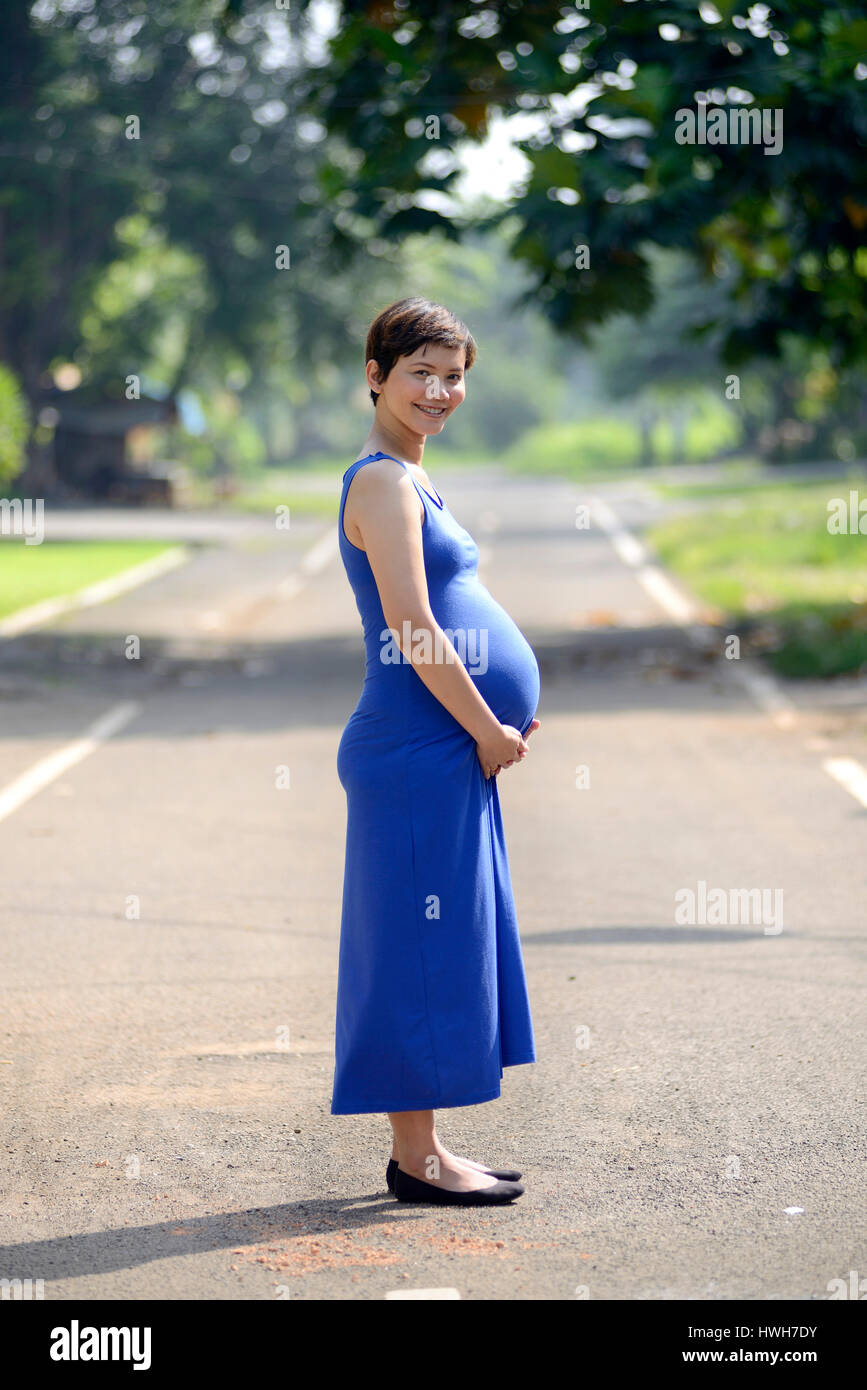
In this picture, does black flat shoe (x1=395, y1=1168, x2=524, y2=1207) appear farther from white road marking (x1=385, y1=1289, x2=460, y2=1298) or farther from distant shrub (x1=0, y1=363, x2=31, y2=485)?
distant shrub (x1=0, y1=363, x2=31, y2=485)

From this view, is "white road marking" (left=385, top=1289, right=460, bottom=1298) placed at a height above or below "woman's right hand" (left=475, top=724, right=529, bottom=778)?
below

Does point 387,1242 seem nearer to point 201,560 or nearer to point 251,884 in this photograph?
point 251,884

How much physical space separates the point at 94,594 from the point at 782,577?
7847mm

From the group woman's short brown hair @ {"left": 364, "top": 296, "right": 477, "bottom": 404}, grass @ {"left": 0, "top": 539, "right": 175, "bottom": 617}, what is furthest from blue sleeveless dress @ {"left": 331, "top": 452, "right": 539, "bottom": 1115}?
grass @ {"left": 0, "top": 539, "right": 175, "bottom": 617}

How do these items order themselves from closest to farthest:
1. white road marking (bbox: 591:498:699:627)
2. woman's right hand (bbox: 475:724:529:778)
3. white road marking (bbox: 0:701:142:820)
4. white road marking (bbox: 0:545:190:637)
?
woman's right hand (bbox: 475:724:529:778), white road marking (bbox: 0:701:142:820), white road marking (bbox: 0:545:190:637), white road marking (bbox: 591:498:699:627)

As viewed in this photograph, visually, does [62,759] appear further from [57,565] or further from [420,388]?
[57,565]

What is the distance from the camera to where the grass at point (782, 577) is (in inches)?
564

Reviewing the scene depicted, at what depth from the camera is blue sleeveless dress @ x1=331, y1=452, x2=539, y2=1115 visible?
414 centimetres

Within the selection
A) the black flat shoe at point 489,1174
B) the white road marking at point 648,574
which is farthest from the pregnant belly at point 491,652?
the white road marking at point 648,574

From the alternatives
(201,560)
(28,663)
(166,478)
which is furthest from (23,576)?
(166,478)

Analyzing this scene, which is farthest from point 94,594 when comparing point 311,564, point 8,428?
point 311,564

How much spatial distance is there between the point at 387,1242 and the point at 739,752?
6866 mm

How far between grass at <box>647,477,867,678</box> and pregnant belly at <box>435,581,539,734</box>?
9.48 m

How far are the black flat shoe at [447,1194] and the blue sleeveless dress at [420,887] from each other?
19 cm
